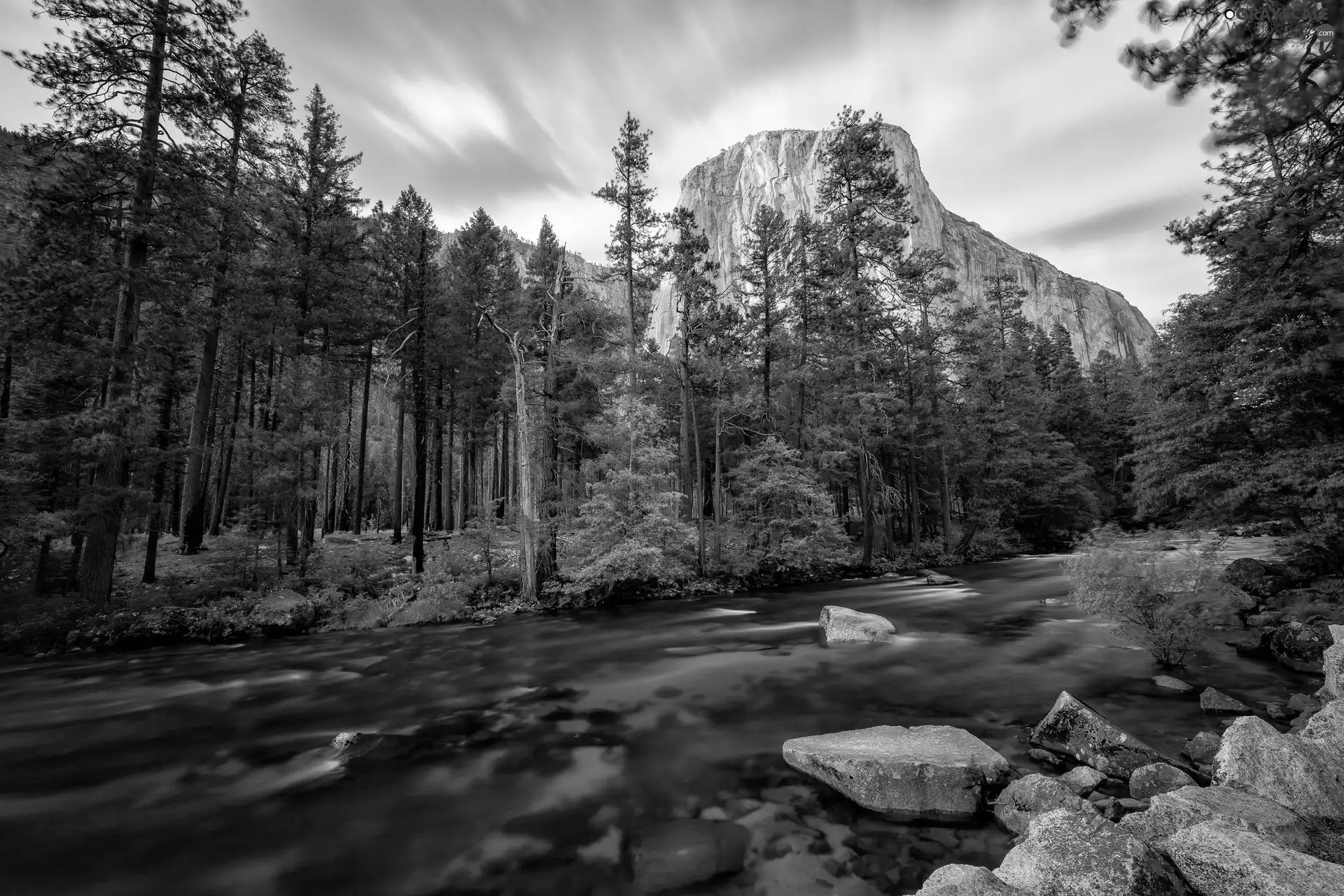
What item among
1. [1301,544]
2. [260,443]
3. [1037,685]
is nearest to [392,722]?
[1037,685]

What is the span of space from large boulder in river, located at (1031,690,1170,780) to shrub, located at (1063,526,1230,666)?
10.3 ft

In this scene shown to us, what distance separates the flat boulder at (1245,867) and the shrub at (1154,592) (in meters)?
6.07

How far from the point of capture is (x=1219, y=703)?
6.26 m

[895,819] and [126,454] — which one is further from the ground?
[126,454]

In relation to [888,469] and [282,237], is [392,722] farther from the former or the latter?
[888,469]

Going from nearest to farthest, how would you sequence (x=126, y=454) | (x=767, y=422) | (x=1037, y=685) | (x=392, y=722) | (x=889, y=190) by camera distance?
(x=392, y=722), (x=1037, y=685), (x=126, y=454), (x=889, y=190), (x=767, y=422)

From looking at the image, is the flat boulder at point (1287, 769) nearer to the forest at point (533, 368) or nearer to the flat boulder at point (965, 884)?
the flat boulder at point (965, 884)

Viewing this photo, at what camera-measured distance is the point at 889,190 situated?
2077cm

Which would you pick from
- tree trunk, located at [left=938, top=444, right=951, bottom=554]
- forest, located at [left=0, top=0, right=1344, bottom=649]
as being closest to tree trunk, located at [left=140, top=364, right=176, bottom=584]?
forest, located at [left=0, top=0, right=1344, bottom=649]

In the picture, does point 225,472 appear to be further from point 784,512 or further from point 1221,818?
point 1221,818

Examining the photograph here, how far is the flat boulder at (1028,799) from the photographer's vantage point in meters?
4.10

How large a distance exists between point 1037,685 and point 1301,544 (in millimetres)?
8319

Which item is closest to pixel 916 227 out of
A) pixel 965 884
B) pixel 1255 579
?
pixel 1255 579

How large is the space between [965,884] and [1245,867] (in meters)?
1.37
